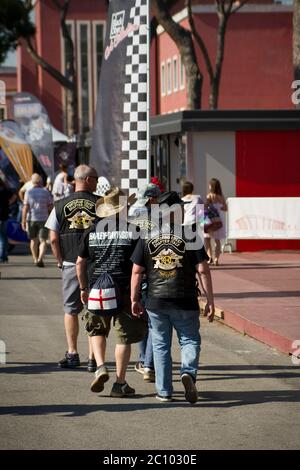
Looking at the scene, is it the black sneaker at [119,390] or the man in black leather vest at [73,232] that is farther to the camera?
the man in black leather vest at [73,232]

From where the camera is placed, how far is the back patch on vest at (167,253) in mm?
9297

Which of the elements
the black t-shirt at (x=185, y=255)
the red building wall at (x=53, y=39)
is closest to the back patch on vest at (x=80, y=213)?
the black t-shirt at (x=185, y=255)

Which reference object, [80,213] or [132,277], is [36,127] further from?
[132,277]

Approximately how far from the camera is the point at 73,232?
36.2 ft

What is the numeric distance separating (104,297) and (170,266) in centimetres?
75

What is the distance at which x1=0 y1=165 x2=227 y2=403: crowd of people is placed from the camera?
9312 mm

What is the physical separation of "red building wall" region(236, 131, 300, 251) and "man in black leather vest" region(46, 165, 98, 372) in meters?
15.1

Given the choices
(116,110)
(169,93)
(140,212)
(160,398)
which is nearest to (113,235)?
(140,212)

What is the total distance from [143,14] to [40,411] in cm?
886

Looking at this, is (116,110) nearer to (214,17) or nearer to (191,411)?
(191,411)

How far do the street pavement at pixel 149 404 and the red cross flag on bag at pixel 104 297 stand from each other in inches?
28.2

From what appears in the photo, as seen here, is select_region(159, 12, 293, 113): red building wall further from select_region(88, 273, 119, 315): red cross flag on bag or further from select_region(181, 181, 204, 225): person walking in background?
select_region(88, 273, 119, 315): red cross flag on bag

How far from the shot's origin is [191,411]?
8.91 meters

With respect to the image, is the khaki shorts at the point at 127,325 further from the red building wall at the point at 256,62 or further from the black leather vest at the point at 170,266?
Result: the red building wall at the point at 256,62
